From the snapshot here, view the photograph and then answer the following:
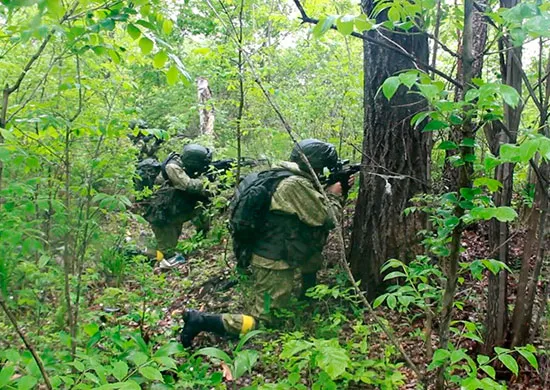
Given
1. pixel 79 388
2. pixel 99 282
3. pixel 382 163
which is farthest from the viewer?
pixel 99 282

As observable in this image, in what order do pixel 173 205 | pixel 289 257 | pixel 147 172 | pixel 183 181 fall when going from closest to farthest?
1. pixel 289 257
2. pixel 183 181
3. pixel 173 205
4. pixel 147 172

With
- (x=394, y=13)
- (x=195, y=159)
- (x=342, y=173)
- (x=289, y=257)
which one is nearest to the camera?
(x=394, y=13)

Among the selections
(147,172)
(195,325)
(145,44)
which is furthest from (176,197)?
(145,44)

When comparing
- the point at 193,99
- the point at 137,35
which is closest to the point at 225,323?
the point at 137,35

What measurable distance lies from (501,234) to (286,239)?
73.3 inches

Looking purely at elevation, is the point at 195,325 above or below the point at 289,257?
below

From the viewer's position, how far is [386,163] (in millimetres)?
3697

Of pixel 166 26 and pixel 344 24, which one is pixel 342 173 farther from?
pixel 344 24

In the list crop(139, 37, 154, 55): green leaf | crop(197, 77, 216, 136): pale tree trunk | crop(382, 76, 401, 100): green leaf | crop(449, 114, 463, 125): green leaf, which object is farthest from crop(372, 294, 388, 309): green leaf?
crop(197, 77, 216, 136): pale tree trunk

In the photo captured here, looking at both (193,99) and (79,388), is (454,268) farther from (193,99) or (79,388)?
(193,99)

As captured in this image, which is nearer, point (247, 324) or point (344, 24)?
point (344, 24)

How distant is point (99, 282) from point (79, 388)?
376cm

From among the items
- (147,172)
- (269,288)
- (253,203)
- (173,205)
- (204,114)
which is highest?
(204,114)

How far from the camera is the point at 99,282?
5059 millimetres
